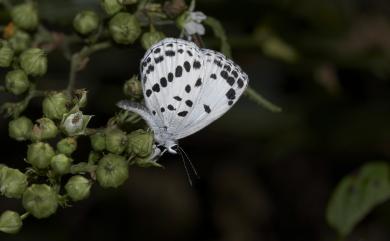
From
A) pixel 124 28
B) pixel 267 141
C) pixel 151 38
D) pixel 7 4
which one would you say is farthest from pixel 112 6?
pixel 267 141

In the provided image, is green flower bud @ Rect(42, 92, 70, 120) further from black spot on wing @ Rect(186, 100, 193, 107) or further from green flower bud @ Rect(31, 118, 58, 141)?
black spot on wing @ Rect(186, 100, 193, 107)

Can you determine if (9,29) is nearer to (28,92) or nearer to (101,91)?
(28,92)

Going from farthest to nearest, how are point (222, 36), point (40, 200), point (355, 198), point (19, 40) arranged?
point (355, 198)
point (19, 40)
point (222, 36)
point (40, 200)

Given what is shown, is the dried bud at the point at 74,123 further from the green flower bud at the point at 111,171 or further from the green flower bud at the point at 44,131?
the green flower bud at the point at 111,171

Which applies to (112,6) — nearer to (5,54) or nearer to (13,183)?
(5,54)

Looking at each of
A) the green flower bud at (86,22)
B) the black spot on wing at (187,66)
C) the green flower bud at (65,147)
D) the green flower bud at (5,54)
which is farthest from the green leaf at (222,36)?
the green flower bud at (5,54)

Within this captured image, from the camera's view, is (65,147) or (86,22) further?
(86,22)

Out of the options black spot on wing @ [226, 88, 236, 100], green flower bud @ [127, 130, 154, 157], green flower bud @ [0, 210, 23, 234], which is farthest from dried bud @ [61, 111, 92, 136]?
black spot on wing @ [226, 88, 236, 100]
